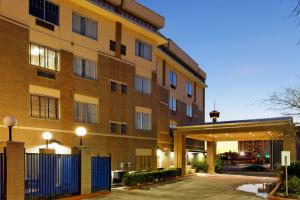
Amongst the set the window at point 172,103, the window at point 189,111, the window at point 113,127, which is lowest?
the window at point 113,127

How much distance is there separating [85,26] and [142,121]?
11.5m

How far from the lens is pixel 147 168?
38.8m

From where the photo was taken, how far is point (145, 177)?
31.1 m

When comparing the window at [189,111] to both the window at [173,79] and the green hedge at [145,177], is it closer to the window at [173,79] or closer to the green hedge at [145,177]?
the window at [173,79]

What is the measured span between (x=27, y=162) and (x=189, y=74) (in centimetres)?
3969

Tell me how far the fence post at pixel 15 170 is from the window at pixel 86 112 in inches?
474

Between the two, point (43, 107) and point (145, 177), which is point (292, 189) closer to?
point (145, 177)

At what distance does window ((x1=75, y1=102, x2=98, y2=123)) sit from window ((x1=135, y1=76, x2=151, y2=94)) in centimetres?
668

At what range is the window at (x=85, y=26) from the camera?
30.3 metres

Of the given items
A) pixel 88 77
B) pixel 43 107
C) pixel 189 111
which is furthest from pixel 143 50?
pixel 189 111

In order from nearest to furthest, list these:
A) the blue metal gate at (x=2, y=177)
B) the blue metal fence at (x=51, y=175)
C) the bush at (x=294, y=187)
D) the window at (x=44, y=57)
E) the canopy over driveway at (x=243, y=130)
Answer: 1. the blue metal gate at (x=2, y=177)
2. the blue metal fence at (x=51, y=175)
3. the bush at (x=294, y=187)
4. the window at (x=44, y=57)
5. the canopy over driveway at (x=243, y=130)

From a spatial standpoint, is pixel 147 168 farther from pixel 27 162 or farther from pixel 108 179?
pixel 27 162

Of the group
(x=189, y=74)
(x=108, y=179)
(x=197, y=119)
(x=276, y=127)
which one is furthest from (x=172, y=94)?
(x=108, y=179)

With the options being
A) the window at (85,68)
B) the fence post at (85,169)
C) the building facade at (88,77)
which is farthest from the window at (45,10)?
the fence post at (85,169)
